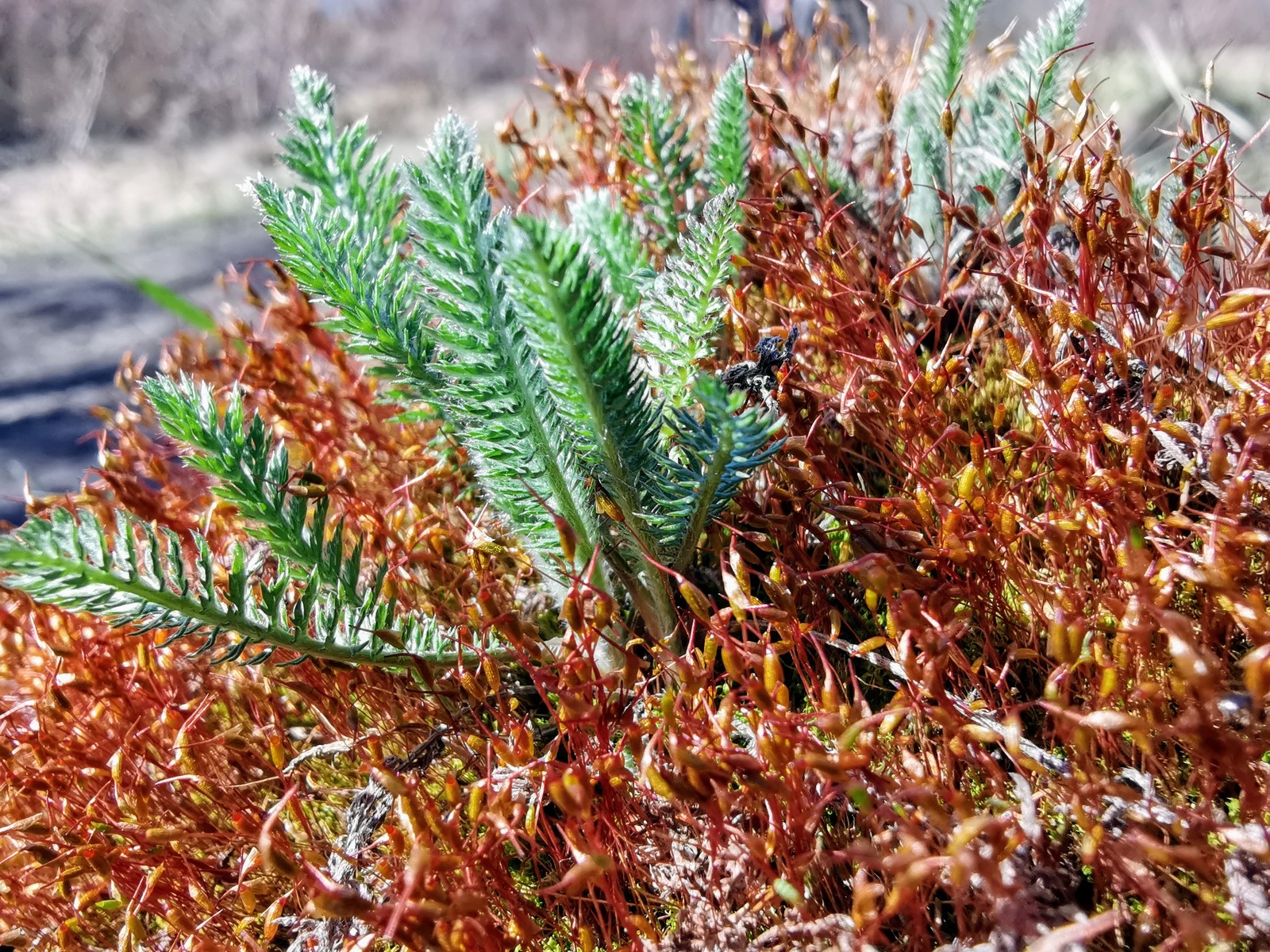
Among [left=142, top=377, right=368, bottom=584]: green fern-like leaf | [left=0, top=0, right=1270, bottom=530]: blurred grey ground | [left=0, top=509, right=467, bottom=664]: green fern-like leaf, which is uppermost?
[left=0, top=0, right=1270, bottom=530]: blurred grey ground

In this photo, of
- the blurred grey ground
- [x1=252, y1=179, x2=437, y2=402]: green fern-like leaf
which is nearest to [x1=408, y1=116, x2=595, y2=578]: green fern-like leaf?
[x1=252, y1=179, x2=437, y2=402]: green fern-like leaf

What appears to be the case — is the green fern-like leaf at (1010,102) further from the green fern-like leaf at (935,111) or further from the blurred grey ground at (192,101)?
the blurred grey ground at (192,101)

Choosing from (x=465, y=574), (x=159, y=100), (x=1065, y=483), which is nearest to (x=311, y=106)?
(x=465, y=574)

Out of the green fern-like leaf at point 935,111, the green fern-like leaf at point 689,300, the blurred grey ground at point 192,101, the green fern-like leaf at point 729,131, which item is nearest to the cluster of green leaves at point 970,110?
the green fern-like leaf at point 935,111

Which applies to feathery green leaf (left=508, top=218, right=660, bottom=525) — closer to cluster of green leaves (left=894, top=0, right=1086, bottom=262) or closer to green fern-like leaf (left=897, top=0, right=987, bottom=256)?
cluster of green leaves (left=894, top=0, right=1086, bottom=262)

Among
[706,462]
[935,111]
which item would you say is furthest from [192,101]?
[706,462]

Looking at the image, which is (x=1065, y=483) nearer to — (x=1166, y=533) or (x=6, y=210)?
(x=1166, y=533)
